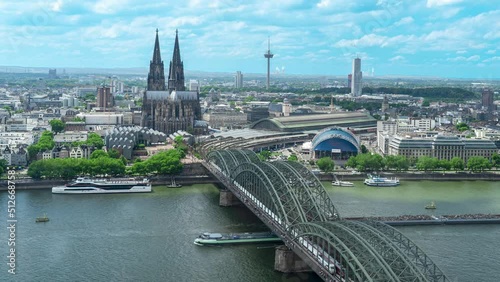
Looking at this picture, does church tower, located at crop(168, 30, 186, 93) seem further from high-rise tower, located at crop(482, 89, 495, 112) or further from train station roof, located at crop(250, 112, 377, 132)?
high-rise tower, located at crop(482, 89, 495, 112)

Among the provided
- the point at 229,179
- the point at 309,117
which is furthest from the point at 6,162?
the point at 309,117

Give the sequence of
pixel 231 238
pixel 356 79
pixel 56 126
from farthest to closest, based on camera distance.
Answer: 1. pixel 356 79
2. pixel 56 126
3. pixel 231 238

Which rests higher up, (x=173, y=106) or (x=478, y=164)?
(x=173, y=106)

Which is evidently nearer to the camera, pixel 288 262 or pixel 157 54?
pixel 288 262

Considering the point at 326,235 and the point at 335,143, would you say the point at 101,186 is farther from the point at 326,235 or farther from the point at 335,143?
the point at 335,143

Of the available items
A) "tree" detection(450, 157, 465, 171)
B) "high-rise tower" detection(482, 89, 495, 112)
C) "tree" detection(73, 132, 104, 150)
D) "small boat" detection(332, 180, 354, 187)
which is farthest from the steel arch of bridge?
"high-rise tower" detection(482, 89, 495, 112)

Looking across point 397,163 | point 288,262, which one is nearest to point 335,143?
point 397,163

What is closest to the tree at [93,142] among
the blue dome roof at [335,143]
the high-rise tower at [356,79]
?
the blue dome roof at [335,143]

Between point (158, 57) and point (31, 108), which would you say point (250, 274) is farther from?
point (31, 108)
